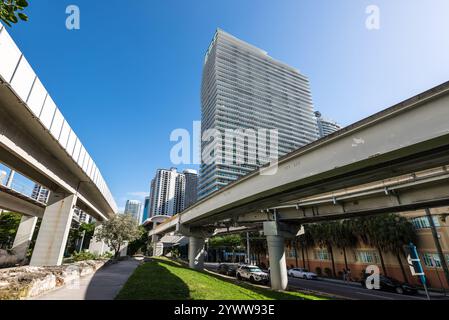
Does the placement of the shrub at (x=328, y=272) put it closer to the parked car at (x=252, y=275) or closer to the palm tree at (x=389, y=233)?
the palm tree at (x=389, y=233)

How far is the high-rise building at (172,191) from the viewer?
168625mm

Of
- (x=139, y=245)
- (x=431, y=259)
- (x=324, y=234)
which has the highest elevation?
(x=324, y=234)

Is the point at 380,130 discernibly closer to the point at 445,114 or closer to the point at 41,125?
the point at 445,114

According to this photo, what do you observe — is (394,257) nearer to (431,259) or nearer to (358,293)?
(431,259)

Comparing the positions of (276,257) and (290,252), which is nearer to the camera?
(276,257)

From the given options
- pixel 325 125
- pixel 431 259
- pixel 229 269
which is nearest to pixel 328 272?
pixel 431 259

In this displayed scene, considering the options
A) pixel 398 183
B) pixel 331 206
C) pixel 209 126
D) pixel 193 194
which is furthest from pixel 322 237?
pixel 193 194

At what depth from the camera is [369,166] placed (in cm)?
915

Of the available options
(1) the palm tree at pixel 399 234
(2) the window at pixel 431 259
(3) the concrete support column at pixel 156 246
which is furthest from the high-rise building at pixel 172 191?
(2) the window at pixel 431 259

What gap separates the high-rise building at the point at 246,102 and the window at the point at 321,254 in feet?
244

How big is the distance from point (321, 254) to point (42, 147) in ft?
138

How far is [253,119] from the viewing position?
13138cm

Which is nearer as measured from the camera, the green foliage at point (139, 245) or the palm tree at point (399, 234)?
the palm tree at point (399, 234)
